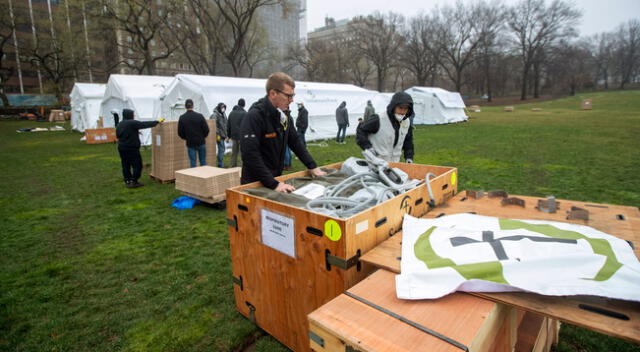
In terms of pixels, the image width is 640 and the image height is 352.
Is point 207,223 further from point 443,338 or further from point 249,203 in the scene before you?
point 443,338

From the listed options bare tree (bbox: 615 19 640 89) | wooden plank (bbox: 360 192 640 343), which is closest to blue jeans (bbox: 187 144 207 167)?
wooden plank (bbox: 360 192 640 343)

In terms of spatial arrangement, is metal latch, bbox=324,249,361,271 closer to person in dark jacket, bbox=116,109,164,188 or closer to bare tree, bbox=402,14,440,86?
person in dark jacket, bbox=116,109,164,188

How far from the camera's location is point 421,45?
44531 millimetres

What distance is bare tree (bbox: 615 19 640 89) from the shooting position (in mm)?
53362

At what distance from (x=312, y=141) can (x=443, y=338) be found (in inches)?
600

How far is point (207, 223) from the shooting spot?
543 centimetres

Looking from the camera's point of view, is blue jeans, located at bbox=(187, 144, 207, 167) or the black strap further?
blue jeans, located at bbox=(187, 144, 207, 167)

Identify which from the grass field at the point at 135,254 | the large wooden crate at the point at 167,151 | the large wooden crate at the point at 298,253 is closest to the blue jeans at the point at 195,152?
the large wooden crate at the point at 167,151

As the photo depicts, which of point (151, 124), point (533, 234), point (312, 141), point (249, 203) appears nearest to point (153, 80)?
point (312, 141)

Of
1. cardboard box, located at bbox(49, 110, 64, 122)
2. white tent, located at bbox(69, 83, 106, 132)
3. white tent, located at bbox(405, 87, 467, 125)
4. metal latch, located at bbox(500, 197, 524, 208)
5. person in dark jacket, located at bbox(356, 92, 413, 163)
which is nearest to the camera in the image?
metal latch, located at bbox(500, 197, 524, 208)

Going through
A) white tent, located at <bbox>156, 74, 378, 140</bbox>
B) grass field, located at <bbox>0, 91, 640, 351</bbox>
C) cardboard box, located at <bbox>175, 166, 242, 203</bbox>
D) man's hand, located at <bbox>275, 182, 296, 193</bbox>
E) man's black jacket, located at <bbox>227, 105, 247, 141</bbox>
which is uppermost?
white tent, located at <bbox>156, 74, 378, 140</bbox>

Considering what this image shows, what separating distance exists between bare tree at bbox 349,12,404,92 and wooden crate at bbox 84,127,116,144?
109 feet

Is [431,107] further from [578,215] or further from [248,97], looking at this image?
[578,215]

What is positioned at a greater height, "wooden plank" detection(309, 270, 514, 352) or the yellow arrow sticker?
the yellow arrow sticker
